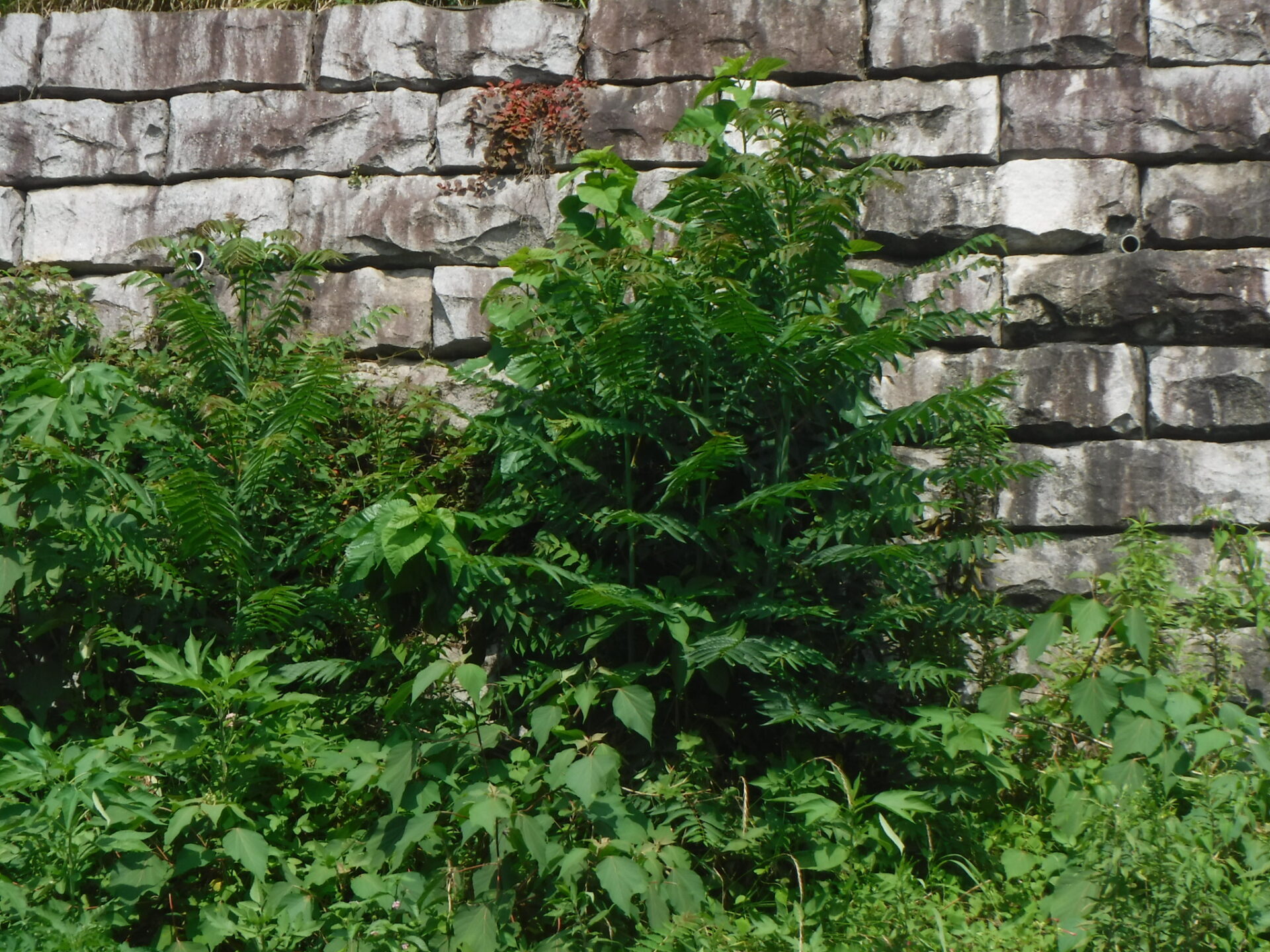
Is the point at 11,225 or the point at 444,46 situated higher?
the point at 444,46

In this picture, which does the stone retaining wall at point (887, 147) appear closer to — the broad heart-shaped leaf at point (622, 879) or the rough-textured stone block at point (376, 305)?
the rough-textured stone block at point (376, 305)

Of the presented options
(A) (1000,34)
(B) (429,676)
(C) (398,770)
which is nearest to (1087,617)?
(B) (429,676)

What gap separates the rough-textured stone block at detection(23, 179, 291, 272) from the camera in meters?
4.62

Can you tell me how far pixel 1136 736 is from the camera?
3.02 meters

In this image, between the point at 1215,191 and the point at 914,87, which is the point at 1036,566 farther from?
the point at 914,87

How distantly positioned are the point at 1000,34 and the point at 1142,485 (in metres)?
1.83

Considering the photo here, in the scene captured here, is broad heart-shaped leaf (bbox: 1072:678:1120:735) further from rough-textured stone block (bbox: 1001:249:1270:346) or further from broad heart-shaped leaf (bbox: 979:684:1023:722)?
rough-textured stone block (bbox: 1001:249:1270:346)

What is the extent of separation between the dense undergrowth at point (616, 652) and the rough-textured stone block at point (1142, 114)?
1089 mm

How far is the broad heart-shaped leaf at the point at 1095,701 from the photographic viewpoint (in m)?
3.10

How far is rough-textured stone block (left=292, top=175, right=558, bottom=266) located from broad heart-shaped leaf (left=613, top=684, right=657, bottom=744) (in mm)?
2113

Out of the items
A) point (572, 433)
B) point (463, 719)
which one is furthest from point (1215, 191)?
point (463, 719)

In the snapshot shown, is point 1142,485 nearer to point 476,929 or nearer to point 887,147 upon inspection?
point 887,147

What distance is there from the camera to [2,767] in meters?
2.91

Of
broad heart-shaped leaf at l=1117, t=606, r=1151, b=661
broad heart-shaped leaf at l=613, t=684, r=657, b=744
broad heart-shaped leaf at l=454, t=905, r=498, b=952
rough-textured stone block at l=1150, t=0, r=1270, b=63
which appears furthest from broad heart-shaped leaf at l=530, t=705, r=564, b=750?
rough-textured stone block at l=1150, t=0, r=1270, b=63
